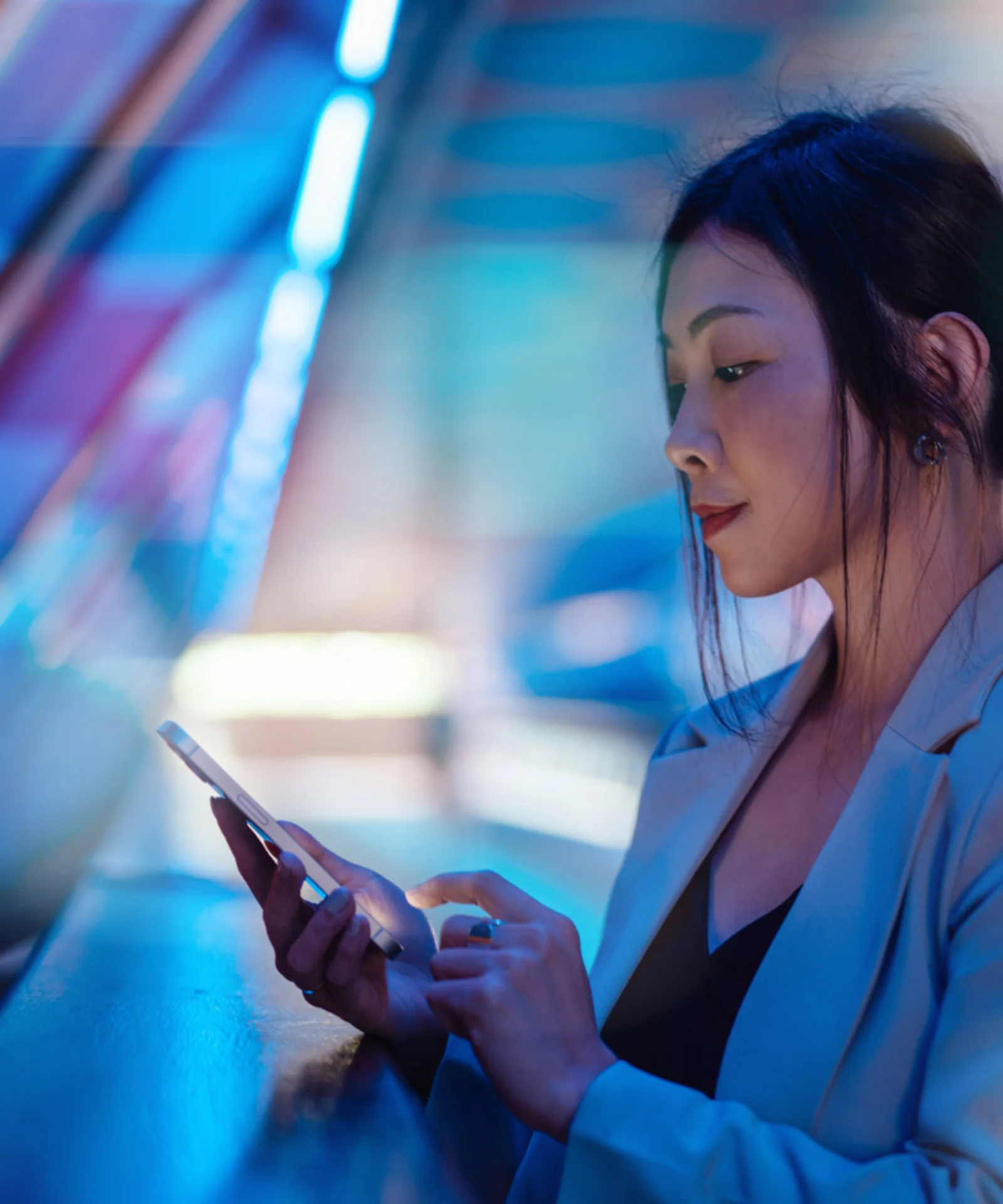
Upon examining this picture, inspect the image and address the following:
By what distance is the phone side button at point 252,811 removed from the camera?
23.3 inches

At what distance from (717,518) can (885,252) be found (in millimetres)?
203

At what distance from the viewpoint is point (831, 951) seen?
53 cm

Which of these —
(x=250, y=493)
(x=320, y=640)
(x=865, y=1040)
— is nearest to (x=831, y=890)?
(x=865, y=1040)

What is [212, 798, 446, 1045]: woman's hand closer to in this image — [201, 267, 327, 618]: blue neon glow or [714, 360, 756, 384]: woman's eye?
[714, 360, 756, 384]: woman's eye

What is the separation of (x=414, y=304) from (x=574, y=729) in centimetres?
289

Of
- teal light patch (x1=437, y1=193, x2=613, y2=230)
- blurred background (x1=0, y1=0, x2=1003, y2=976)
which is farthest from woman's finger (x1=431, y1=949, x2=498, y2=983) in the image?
teal light patch (x1=437, y1=193, x2=613, y2=230)

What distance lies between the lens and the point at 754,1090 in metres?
0.51

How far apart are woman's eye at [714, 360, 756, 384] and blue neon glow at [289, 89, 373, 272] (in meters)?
1.83

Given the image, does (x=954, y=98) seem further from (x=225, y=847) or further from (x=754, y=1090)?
(x=225, y=847)

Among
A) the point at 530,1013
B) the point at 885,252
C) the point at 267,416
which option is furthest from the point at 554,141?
the point at 530,1013

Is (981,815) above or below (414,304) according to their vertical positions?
below

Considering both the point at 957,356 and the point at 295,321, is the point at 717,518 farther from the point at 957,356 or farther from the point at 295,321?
the point at 295,321

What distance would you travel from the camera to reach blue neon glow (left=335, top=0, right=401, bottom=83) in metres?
1.91

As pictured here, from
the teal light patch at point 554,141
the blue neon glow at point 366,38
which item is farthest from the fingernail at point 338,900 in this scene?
the teal light patch at point 554,141
